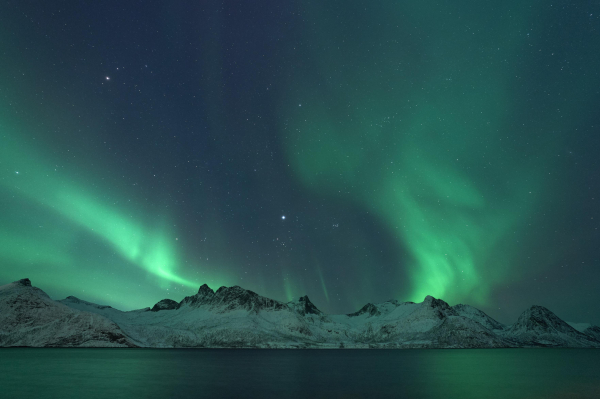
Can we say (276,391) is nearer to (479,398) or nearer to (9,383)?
(479,398)

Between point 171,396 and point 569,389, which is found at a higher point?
point 569,389

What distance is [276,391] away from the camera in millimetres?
57531

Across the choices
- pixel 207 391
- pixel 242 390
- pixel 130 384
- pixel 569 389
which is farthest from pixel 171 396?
pixel 569 389

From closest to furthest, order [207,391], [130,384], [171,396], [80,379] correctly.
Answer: [171,396] → [207,391] → [130,384] → [80,379]

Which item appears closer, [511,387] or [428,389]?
[428,389]

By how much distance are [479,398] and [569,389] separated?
2506 centimetres

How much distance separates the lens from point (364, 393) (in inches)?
2154

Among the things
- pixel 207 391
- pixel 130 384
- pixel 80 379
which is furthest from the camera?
pixel 80 379

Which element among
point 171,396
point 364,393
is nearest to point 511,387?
point 364,393

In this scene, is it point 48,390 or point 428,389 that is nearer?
point 48,390

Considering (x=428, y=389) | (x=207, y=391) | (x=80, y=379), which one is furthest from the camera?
(x=80, y=379)

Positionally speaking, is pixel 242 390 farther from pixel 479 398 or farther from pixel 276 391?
pixel 479 398

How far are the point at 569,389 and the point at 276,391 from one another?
165 feet

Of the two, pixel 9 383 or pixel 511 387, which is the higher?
pixel 511 387
